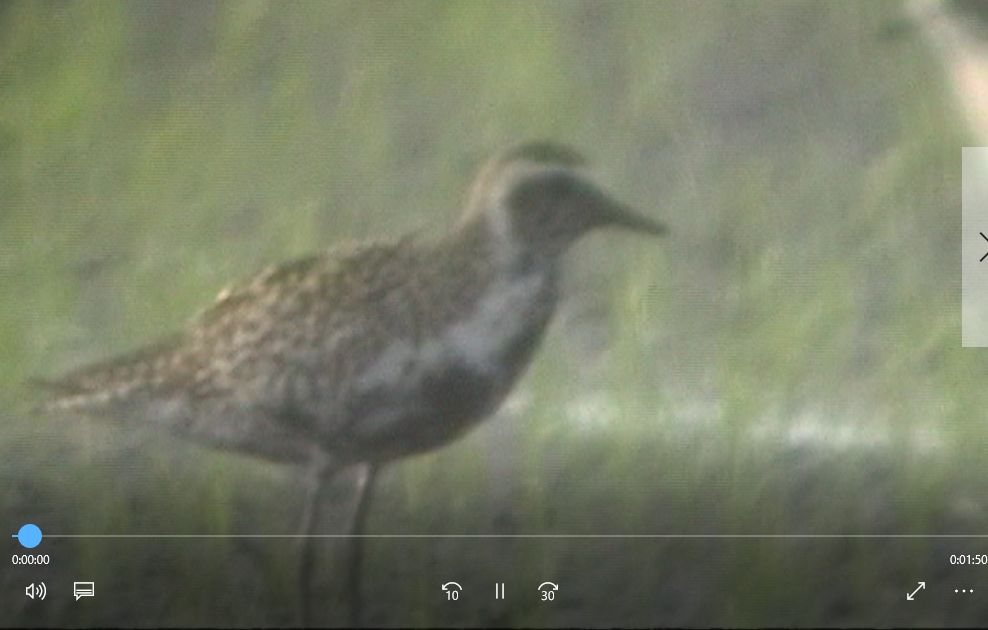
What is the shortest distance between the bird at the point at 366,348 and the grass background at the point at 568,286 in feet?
0.05

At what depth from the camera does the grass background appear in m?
0.68

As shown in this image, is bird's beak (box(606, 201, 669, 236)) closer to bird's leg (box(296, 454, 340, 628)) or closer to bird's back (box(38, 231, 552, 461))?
bird's back (box(38, 231, 552, 461))

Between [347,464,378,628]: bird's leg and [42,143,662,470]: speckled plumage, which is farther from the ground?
[42,143,662,470]: speckled plumage

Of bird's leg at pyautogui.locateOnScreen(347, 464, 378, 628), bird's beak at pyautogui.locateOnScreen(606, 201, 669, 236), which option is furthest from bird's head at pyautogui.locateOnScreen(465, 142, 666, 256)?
bird's leg at pyautogui.locateOnScreen(347, 464, 378, 628)

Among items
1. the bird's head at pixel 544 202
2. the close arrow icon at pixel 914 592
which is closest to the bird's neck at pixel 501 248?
the bird's head at pixel 544 202

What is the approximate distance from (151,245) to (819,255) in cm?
43

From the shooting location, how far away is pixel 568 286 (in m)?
0.69

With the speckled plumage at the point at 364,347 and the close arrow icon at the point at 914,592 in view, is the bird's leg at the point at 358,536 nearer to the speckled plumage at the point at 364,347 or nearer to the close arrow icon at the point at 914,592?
the speckled plumage at the point at 364,347

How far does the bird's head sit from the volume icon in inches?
13.3

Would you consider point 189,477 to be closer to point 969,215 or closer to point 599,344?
point 599,344

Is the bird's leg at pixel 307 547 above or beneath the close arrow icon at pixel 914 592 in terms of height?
above
